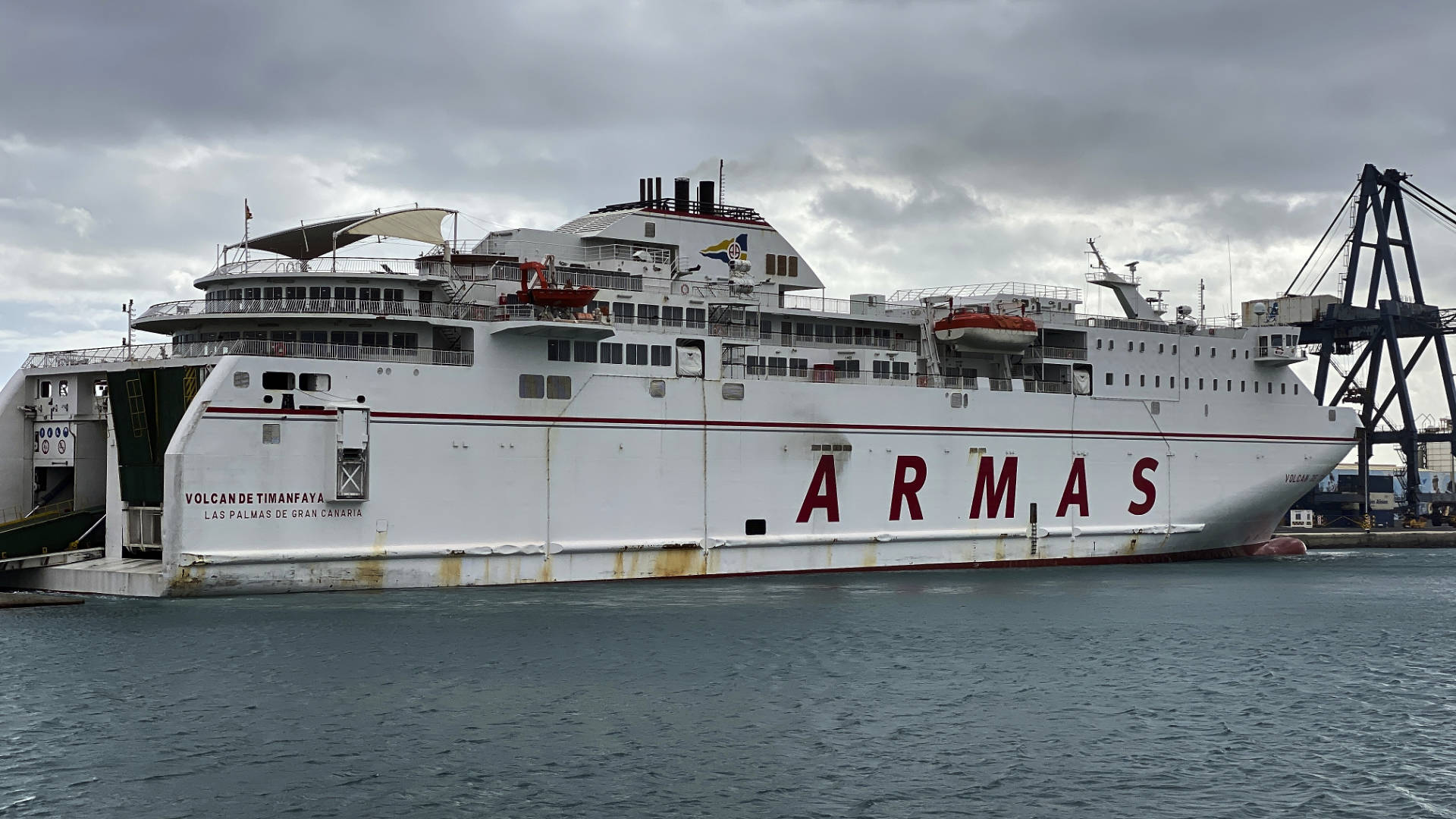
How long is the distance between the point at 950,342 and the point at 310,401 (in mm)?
18444

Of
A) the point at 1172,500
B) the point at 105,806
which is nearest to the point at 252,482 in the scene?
the point at 105,806

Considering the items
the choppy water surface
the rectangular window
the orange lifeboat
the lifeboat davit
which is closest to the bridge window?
the choppy water surface

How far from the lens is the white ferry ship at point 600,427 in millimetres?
28062

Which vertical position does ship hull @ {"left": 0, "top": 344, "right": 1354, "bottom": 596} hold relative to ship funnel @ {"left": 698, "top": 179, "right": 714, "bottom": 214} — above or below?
below

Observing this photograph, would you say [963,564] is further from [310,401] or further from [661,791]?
[661,791]

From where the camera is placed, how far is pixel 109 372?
28.2 meters

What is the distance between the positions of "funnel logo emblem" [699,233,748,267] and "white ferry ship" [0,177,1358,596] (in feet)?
0.45

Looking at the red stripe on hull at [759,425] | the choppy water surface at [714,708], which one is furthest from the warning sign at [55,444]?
the red stripe on hull at [759,425]

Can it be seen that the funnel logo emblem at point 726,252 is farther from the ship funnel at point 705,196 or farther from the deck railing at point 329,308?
the deck railing at point 329,308

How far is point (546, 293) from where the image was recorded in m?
30.4

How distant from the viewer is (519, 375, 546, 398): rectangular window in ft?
101

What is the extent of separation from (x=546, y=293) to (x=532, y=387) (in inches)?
84.9

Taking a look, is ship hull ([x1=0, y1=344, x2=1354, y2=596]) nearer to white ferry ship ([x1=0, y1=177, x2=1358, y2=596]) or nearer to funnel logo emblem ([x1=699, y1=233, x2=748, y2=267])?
white ferry ship ([x1=0, y1=177, x2=1358, y2=596])

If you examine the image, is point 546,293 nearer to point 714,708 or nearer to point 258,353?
point 258,353
